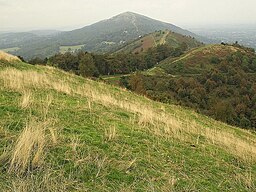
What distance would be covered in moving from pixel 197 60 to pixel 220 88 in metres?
29.6

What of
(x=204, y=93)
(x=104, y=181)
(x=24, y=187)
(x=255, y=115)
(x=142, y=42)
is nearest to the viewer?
(x=24, y=187)

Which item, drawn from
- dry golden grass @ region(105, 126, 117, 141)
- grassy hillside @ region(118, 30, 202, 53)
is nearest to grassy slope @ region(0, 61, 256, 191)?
dry golden grass @ region(105, 126, 117, 141)

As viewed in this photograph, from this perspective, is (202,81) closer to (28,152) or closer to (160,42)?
(28,152)

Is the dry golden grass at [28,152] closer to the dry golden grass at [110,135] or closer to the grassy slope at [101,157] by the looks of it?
the grassy slope at [101,157]

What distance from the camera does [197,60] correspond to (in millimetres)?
105625

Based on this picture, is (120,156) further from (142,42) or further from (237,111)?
(142,42)

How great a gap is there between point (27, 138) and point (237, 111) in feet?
207

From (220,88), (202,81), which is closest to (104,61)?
(202,81)

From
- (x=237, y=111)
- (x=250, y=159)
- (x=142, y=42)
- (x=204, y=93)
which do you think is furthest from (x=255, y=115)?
(x=142, y=42)

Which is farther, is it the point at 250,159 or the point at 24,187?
the point at 250,159

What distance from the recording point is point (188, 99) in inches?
2584

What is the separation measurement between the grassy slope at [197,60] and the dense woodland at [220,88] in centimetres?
599

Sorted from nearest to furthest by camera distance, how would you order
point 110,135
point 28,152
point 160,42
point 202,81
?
point 28,152
point 110,135
point 202,81
point 160,42

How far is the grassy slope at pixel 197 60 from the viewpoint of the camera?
9819 cm
